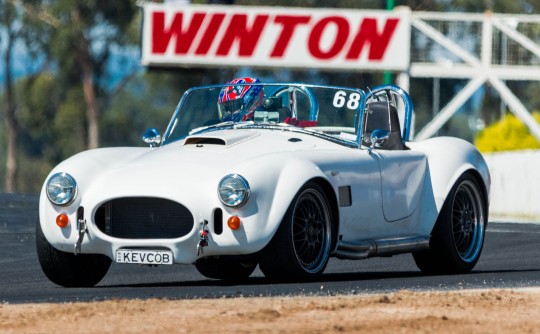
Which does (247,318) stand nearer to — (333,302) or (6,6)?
(333,302)

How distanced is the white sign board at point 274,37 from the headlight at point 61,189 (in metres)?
28.6

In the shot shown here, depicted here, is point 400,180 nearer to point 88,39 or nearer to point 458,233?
point 458,233

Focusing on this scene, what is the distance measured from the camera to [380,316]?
7629mm

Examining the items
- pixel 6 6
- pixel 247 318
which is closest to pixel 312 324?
pixel 247 318

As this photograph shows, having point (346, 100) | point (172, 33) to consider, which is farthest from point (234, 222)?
point (172, 33)

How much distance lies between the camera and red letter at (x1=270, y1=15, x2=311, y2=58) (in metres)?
38.6

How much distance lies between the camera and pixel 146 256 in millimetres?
9570

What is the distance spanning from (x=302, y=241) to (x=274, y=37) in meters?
29.3

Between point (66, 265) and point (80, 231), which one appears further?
Result: point (66, 265)

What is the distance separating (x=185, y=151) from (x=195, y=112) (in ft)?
4.60

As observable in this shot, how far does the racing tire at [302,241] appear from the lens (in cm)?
966

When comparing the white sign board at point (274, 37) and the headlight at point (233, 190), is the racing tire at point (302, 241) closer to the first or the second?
the headlight at point (233, 190)

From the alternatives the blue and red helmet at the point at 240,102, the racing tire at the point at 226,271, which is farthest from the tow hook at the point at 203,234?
the blue and red helmet at the point at 240,102

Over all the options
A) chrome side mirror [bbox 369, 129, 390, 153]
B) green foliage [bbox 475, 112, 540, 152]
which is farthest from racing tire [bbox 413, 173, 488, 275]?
green foliage [bbox 475, 112, 540, 152]
